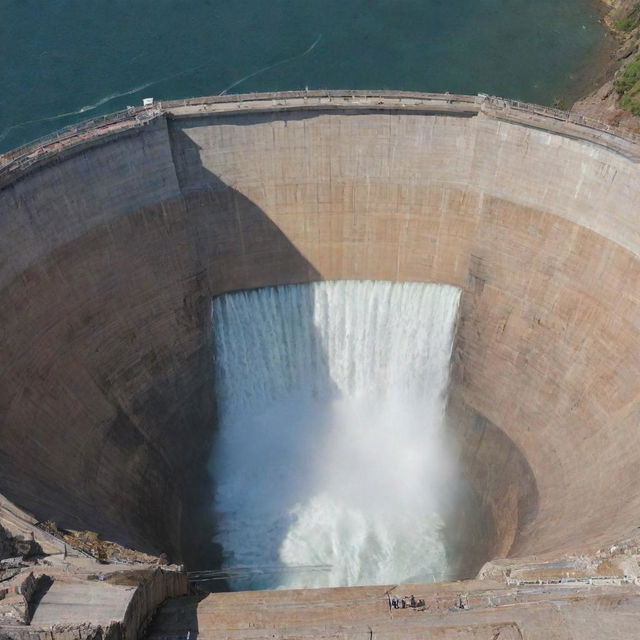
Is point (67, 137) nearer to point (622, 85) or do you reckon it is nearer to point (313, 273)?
point (313, 273)

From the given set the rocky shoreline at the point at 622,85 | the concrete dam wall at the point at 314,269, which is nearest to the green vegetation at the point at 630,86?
the rocky shoreline at the point at 622,85

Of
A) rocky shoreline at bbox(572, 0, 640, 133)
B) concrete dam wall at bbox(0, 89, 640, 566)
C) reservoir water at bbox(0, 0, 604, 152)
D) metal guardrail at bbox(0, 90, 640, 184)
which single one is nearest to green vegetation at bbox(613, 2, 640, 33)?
rocky shoreline at bbox(572, 0, 640, 133)

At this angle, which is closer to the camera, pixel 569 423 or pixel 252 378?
pixel 569 423

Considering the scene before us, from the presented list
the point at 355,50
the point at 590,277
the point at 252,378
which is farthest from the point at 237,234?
the point at 355,50

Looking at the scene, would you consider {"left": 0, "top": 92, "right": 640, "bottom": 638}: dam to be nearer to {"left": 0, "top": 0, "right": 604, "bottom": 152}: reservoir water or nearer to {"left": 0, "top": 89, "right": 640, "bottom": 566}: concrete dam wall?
{"left": 0, "top": 89, "right": 640, "bottom": 566}: concrete dam wall

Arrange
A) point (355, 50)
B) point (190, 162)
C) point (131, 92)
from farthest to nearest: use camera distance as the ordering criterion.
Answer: point (355, 50), point (131, 92), point (190, 162)

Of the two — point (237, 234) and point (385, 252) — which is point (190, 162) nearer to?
point (237, 234)
